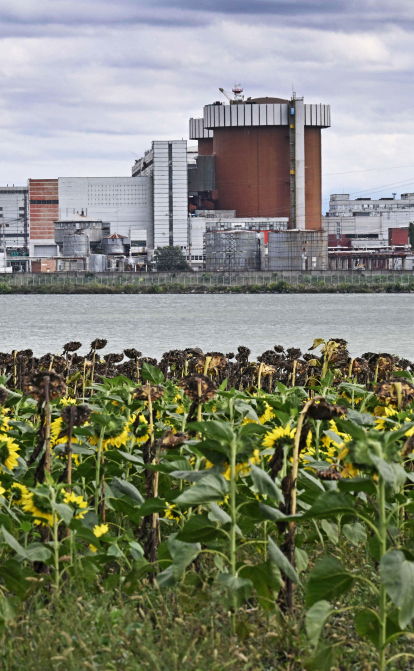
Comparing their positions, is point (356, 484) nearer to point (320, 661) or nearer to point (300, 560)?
point (320, 661)

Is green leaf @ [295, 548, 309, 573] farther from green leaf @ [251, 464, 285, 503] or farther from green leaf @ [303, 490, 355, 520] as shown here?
green leaf @ [303, 490, 355, 520]

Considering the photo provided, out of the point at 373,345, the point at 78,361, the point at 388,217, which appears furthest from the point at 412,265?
the point at 78,361

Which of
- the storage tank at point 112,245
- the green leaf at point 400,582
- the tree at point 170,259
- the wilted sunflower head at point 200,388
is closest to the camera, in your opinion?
the green leaf at point 400,582

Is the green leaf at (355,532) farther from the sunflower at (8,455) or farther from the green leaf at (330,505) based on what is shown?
the sunflower at (8,455)

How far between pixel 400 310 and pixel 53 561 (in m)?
54.8

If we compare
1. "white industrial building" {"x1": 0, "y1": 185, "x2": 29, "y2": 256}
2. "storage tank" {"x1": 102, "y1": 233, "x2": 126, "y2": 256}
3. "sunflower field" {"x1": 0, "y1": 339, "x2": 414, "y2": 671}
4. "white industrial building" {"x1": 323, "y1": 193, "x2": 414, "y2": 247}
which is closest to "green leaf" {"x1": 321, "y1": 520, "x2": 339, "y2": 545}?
"sunflower field" {"x1": 0, "y1": 339, "x2": 414, "y2": 671}

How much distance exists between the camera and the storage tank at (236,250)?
91438 mm

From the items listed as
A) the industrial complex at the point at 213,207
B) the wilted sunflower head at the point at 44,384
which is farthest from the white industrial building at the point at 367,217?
the wilted sunflower head at the point at 44,384

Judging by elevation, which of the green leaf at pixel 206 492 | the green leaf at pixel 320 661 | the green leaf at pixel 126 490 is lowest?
the green leaf at pixel 320 661

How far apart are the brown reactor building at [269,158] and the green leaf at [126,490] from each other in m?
97.6

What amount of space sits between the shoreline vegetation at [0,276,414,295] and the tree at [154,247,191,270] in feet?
17.0

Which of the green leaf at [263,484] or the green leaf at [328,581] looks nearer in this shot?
the green leaf at [328,581]

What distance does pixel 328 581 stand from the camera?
2.27m

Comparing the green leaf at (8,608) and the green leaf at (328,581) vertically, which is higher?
the green leaf at (328,581)
